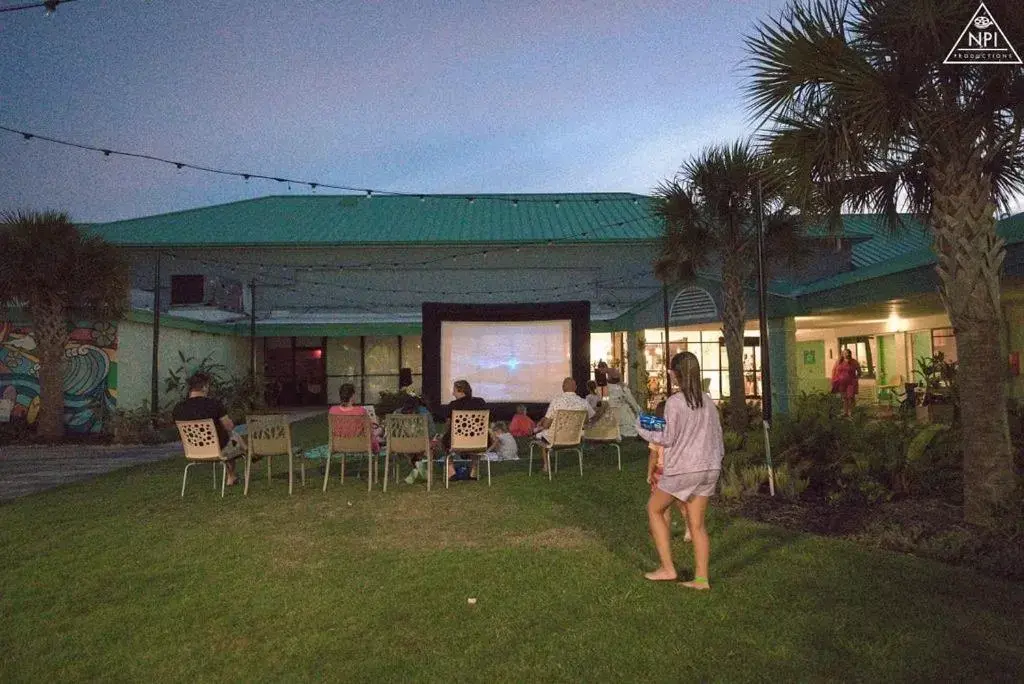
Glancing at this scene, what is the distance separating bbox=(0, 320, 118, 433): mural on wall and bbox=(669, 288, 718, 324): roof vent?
11.6 m

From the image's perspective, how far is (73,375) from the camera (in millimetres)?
14211

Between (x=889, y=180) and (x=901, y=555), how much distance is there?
3768 mm

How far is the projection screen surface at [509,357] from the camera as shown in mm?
14367

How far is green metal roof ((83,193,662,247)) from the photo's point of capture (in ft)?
78.9

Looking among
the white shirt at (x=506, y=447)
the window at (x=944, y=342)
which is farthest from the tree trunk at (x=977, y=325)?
the window at (x=944, y=342)

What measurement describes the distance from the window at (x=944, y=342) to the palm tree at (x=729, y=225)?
22.7ft

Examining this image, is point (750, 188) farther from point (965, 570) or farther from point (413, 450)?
point (965, 570)

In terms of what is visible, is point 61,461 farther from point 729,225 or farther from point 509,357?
point 729,225

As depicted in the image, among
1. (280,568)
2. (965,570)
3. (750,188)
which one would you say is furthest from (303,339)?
(965,570)

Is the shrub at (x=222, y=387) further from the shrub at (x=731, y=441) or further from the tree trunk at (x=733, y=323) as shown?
the shrub at (x=731, y=441)

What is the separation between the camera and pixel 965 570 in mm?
4391

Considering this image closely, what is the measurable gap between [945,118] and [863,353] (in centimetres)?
1609

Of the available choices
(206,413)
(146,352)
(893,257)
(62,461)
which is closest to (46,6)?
(206,413)

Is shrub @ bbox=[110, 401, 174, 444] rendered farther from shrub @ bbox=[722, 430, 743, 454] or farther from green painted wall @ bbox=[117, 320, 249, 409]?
shrub @ bbox=[722, 430, 743, 454]
